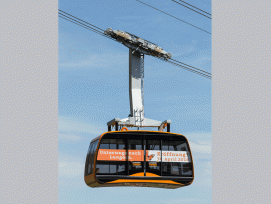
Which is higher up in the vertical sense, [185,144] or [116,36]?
[116,36]

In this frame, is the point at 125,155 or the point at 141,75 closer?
the point at 125,155

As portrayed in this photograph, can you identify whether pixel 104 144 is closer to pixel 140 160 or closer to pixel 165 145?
pixel 140 160

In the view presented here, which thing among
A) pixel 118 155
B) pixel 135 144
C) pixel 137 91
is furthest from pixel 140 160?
pixel 137 91

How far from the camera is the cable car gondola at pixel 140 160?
1712cm

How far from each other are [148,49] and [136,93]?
2868 mm

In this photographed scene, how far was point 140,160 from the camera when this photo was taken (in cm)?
1750

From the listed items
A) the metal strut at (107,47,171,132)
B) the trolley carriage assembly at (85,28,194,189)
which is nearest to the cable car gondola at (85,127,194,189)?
the trolley carriage assembly at (85,28,194,189)

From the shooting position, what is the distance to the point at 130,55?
2745cm

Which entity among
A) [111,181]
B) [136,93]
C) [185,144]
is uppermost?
[136,93]

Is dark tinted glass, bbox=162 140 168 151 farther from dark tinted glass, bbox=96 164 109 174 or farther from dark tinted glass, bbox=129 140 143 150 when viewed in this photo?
dark tinted glass, bbox=96 164 109 174

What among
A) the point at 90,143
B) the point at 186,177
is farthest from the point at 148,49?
the point at 186,177

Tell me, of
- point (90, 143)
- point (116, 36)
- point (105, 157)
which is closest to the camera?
point (105, 157)

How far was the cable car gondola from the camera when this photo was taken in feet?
56.2

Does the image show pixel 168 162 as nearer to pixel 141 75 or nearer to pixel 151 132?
pixel 151 132
